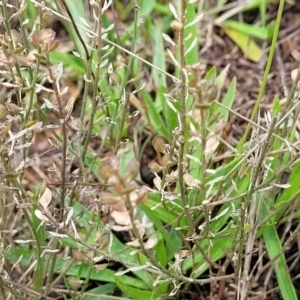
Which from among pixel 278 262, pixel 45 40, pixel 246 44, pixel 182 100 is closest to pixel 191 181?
pixel 182 100

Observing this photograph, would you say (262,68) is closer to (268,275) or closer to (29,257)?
(268,275)

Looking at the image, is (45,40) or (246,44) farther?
(246,44)

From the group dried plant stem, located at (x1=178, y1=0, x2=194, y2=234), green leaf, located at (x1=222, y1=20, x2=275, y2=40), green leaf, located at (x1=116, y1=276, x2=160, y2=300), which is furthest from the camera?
green leaf, located at (x1=222, y1=20, x2=275, y2=40)

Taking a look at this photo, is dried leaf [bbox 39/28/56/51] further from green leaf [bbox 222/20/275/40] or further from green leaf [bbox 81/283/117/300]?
green leaf [bbox 222/20/275/40]

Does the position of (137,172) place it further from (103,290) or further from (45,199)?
(103,290)

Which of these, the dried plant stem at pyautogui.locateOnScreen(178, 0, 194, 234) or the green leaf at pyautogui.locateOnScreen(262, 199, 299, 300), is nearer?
the dried plant stem at pyautogui.locateOnScreen(178, 0, 194, 234)

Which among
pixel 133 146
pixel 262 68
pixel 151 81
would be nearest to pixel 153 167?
pixel 133 146

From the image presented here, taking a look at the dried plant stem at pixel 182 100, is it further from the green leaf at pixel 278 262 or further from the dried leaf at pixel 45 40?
the green leaf at pixel 278 262

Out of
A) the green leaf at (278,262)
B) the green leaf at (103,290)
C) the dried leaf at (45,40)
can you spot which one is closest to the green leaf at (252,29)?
the green leaf at (278,262)

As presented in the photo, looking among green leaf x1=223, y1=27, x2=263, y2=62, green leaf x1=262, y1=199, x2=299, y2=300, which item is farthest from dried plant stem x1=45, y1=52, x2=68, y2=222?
green leaf x1=223, y1=27, x2=263, y2=62

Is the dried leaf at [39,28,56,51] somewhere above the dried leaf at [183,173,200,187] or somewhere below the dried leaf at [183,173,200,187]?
above

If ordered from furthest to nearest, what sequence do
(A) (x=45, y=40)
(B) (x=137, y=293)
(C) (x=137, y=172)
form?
1. (B) (x=137, y=293)
2. (A) (x=45, y=40)
3. (C) (x=137, y=172)
